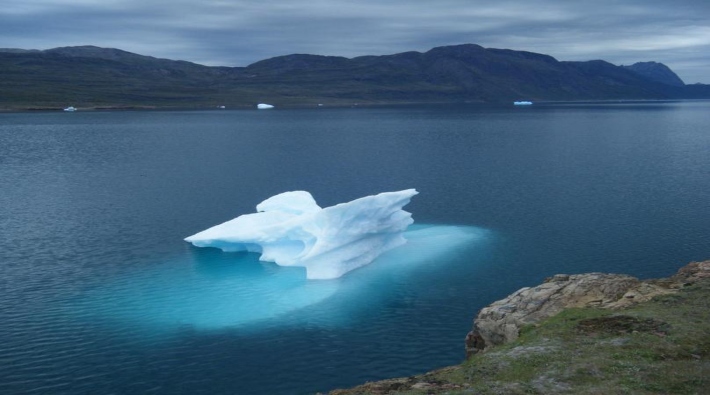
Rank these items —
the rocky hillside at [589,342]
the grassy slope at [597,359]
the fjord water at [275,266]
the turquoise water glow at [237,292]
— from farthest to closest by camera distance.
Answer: the turquoise water glow at [237,292], the fjord water at [275,266], the rocky hillside at [589,342], the grassy slope at [597,359]

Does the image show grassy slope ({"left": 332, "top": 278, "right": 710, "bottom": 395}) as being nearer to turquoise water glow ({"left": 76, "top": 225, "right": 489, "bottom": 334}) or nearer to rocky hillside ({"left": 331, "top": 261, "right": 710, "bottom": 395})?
rocky hillside ({"left": 331, "top": 261, "right": 710, "bottom": 395})

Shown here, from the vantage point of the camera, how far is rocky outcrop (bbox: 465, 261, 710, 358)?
27906mm

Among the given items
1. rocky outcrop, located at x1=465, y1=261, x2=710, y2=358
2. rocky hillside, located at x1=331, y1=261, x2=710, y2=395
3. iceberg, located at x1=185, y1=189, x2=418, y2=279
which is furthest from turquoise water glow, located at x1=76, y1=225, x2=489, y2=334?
rocky hillside, located at x1=331, y1=261, x2=710, y2=395

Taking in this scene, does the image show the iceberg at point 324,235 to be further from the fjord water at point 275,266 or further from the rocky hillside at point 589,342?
the rocky hillside at point 589,342

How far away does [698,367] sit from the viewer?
66.8 feet

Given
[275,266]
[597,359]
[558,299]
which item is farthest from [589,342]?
[275,266]

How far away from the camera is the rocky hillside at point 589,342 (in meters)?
20.0

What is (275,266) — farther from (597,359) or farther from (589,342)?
(597,359)

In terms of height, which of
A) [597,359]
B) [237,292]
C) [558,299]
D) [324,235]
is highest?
[597,359]

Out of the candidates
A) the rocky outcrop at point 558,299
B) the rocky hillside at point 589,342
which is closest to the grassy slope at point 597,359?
the rocky hillside at point 589,342

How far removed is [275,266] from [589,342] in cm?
2913

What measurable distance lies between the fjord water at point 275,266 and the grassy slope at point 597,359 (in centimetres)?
747

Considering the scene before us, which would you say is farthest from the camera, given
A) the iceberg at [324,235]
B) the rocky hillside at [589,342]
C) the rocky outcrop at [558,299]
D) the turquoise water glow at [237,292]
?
the iceberg at [324,235]

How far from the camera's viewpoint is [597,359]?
21.6 meters
